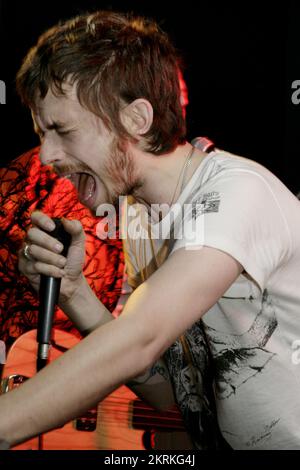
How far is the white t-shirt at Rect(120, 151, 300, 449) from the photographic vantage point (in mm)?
1231

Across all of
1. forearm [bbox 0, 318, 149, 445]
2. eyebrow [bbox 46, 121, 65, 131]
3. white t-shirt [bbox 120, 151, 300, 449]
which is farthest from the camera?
eyebrow [bbox 46, 121, 65, 131]

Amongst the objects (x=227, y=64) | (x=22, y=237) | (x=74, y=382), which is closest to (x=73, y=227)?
(x=74, y=382)

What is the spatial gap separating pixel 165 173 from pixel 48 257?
343mm

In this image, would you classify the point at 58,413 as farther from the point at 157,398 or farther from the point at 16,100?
the point at 16,100

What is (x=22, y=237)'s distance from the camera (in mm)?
2691

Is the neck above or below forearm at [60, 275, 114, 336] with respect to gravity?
above

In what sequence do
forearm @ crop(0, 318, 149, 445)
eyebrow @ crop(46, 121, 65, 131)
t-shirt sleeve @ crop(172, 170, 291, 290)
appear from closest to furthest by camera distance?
forearm @ crop(0, 318, 149, 445) → t-shirt sleeve @ crop(172, 170, 291, 290) → eyebrow @ crop(46, 121, 65, 131)

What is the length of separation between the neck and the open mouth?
4.4 inches

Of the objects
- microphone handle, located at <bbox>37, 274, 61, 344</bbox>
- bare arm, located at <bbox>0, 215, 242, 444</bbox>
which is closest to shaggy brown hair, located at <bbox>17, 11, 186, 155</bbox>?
microphone handle, located at <bbox>37, 274, 61, 344</bbox>

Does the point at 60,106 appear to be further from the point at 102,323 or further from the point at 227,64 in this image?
the point at 227,64

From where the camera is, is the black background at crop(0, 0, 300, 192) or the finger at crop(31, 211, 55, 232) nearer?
the finger at crop(31, 211, 55, 232)

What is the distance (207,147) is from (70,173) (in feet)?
1.13

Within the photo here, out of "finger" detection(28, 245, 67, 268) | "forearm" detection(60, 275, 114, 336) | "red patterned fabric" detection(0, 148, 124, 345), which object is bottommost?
"red patterned fabric" detection(0, 148, 124, 345)

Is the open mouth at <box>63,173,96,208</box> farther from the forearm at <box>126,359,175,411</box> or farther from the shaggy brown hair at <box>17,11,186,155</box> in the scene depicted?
the forearm at <box>126,359,175,411</box>
